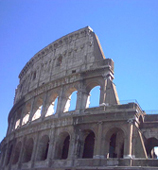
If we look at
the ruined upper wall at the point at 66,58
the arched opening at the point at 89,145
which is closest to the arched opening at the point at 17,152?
the ruined upper wall at the point at 66,58

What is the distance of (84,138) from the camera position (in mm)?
21594

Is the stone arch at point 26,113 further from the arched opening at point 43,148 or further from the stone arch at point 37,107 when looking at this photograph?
the arched opening at point 43,148

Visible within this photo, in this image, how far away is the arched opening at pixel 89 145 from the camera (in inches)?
858

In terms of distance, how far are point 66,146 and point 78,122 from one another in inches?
112

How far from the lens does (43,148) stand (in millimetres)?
23938

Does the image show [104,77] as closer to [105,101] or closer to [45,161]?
[105,101]

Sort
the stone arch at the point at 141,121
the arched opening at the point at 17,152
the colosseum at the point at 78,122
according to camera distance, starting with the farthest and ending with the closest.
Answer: the arched opening at the point at 17,152 < the stone arch at the point at 141,121 < the colosseum at the point at 78,122

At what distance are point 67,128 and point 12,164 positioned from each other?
8.23 m

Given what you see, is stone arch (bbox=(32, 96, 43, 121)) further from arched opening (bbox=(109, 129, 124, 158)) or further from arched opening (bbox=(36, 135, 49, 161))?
arched opening (bbox=(109, 129, 124, 158))

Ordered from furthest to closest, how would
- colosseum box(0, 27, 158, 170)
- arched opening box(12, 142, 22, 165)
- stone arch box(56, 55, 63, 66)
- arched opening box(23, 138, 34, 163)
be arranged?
stone arch box(56, 55, 63, 66), arched opening box(12, 142, 22, 165), arched opening box(23, 138, 34, 163), colosseum box(0, 27, 158, 170)

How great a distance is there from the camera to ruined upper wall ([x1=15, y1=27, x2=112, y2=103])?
25016 millimetres

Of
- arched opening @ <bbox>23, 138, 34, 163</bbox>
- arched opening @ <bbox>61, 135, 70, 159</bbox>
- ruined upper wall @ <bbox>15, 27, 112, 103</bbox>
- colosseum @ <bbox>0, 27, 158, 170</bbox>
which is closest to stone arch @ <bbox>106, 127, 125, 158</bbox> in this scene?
colosseum @ <bbox>0, 27, 158, 170</bbox>

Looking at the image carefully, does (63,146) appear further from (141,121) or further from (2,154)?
(2,154)

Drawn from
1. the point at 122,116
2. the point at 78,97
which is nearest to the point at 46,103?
the point at 78,97
